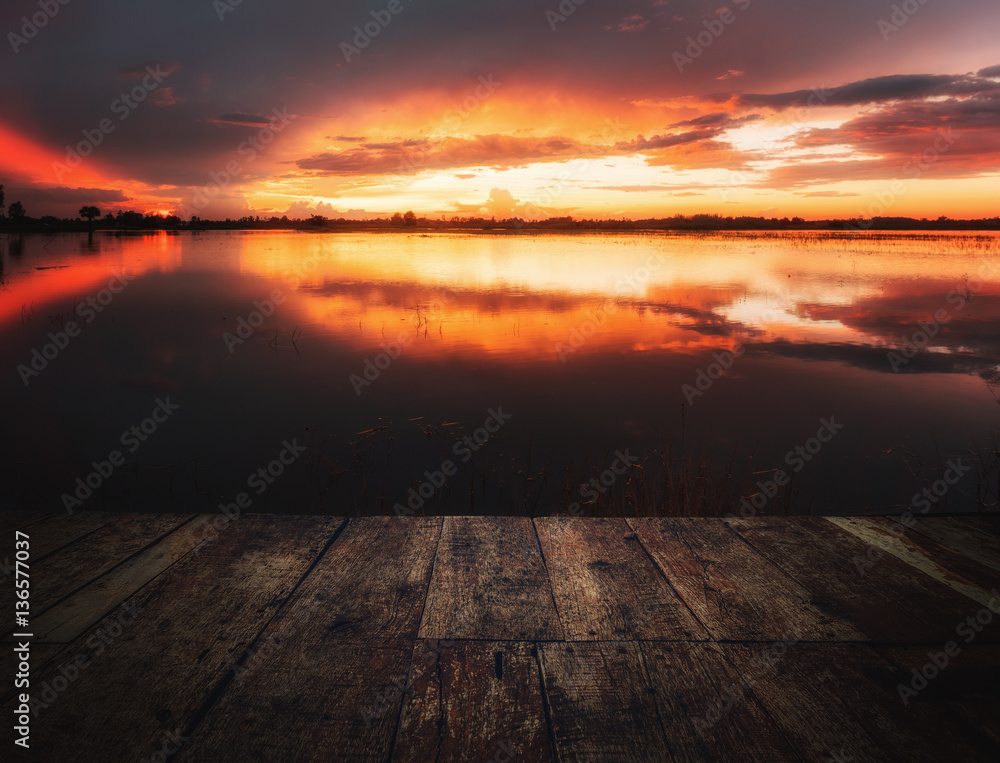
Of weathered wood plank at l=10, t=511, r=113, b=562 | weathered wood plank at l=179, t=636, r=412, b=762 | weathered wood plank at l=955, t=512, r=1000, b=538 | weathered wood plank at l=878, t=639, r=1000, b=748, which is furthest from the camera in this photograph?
weathered wood plank at l=955, t=512, r=1000, b=538

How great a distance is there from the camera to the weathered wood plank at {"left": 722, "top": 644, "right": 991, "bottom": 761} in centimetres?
168

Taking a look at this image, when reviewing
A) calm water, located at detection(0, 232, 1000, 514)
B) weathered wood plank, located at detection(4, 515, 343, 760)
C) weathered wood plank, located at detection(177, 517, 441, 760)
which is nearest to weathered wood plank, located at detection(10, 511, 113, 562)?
weathered wood plank, located at detection(4, 515, 343, 760)

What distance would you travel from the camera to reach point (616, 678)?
1.97m

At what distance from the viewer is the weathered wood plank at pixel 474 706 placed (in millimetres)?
1658

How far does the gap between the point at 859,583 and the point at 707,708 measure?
1300 millimetres

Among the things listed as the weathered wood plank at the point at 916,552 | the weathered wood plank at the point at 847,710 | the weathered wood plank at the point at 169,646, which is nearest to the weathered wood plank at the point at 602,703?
the weathered wood plank at the point at 847,710

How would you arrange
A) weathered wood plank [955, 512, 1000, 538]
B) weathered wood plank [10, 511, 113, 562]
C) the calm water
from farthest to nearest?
the calm water, weathered wood plank [955, 512, 1000, 538], weathered wood plank [10, 511, 113, 562]

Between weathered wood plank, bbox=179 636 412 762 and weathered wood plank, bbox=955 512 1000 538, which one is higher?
weathered wood plank, bbox=179 636 412 762

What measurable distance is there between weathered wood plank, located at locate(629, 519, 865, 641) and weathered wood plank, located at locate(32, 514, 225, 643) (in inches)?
97.3

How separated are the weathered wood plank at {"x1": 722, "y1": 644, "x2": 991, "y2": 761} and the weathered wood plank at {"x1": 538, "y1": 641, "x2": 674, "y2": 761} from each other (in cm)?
42

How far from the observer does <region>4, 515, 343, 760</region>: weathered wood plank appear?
1703 mm

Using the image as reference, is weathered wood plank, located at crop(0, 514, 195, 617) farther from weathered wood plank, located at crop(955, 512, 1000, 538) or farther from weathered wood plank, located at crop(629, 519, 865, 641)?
weathered wood plank, located at crop(955, 512, 1000, 538)

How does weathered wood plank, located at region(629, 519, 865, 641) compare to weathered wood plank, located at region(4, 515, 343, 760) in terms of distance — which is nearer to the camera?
weathered wood plank, located at region(4, 515, 343, 760)

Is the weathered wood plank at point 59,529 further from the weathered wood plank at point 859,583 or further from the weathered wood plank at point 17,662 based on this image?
the weathered wood plank at point 859,583
